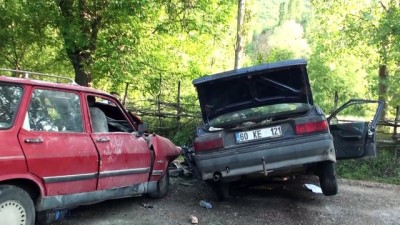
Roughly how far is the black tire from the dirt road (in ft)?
3.07

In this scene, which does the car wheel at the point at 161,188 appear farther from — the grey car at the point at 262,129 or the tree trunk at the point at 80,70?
the tree trunk at the point at 80,70

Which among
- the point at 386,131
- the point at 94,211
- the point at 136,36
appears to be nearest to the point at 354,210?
the point at 94,211

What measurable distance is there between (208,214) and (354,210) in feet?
7.19

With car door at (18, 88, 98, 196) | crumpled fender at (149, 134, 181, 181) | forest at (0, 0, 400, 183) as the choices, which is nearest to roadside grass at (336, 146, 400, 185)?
forest at (0, 0, 400, 183)

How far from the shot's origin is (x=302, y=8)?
258ft

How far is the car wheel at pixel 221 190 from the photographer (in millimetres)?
6098

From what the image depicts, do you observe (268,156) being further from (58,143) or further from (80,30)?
(80,30)

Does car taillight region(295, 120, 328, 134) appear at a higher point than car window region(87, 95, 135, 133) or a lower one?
lower

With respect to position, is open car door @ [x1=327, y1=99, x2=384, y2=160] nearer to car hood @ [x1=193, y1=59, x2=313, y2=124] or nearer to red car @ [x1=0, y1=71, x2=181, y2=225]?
car hood @ [x1=193, y1=59, x2=313, y2=124]

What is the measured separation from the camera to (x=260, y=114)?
5.92 meters

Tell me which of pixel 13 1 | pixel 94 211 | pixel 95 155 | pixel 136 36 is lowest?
pixel 94 211

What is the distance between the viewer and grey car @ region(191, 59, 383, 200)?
5.29 m

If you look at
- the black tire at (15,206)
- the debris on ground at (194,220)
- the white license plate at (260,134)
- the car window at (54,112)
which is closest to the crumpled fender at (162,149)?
the debris on ground at (194,220)

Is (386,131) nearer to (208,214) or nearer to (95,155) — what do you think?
(208,214)
